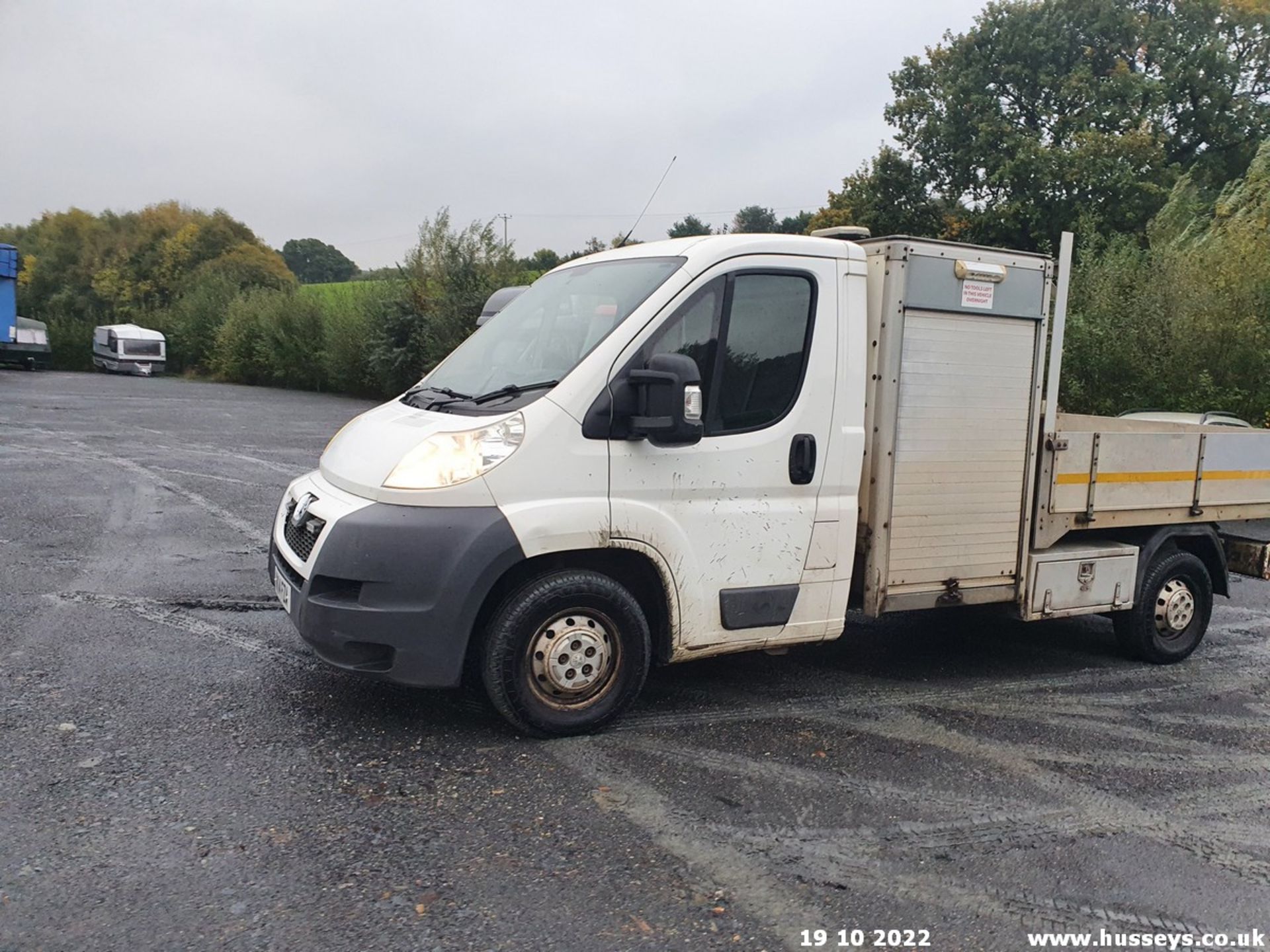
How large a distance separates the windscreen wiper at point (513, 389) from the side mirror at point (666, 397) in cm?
36

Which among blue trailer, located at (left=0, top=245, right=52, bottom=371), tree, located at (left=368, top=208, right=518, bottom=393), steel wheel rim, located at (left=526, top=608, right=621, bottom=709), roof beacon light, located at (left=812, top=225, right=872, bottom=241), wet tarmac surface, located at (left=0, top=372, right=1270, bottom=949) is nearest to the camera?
wet tarmac surface, located at (left=0, top=372, right=1270, bottom=949)

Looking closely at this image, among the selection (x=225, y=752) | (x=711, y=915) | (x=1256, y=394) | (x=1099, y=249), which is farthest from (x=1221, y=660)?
(x=1099, y=249)

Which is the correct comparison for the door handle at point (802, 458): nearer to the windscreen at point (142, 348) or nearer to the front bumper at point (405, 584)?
the front bumper at point (405, 584)

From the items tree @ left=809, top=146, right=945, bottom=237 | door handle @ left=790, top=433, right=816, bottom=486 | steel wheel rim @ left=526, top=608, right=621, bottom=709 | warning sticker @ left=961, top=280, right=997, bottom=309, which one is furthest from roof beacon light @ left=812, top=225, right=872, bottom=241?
tree @ left=809, top=146, right=945, bottom=237

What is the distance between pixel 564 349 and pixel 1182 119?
110ft

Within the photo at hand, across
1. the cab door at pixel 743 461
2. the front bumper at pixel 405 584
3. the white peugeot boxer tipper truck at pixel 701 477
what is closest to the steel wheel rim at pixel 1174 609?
the white peugeot boxer tipper truck at pixel 701 477

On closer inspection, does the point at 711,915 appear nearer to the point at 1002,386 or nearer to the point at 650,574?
the point at 650,574

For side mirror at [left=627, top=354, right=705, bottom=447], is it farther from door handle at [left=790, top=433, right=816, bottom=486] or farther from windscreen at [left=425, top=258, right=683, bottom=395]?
door handle at [left=790, top=433, right=816, bottom=486]

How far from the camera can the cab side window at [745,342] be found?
14.9ft

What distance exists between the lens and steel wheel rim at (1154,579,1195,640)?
6.18 metres

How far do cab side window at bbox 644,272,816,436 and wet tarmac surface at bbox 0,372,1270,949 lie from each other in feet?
5.06

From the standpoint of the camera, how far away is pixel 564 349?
178 inches

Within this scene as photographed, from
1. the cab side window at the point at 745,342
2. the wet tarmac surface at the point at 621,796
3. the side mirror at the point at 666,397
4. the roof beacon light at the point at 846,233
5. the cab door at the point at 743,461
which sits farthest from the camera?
the roof beacon light at the point at 846,233

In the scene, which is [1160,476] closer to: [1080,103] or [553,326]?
[553,326]
